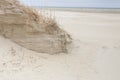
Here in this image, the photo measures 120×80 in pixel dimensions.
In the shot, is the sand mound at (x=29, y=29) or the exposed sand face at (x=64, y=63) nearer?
the exposed sand face at (x=64, y=63)

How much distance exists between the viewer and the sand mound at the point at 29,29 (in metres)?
3.93

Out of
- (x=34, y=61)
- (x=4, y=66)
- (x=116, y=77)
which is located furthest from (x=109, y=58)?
(x=4, y=66)

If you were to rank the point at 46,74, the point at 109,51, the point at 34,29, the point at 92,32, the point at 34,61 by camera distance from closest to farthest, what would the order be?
1. the point at 46,74
2. the point at 34,61
3. the point at 34,29
4. the point at 109,51
5. the point at 92,32

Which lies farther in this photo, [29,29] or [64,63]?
[29,29]

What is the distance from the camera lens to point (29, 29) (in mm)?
4004

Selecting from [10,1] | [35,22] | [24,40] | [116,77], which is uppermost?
[10,1]

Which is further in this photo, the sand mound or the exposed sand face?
Result: the sand mound

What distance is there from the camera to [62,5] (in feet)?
37.1

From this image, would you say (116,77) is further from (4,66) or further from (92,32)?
(92,32)

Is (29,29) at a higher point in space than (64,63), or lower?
higher

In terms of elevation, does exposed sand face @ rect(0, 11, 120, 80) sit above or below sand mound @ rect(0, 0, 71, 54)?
below

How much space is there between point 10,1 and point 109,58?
6.00 feet

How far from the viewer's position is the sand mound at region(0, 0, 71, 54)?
3.93m

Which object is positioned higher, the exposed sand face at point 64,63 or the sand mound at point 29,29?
the sand mound at point 29,29
